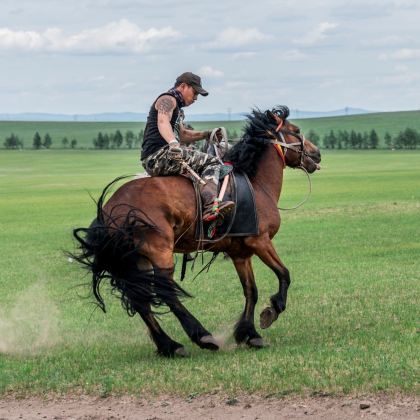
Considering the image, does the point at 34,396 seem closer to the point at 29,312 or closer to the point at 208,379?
the point at 208,379

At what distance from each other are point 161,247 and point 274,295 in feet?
4.88

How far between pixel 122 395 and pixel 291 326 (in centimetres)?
370

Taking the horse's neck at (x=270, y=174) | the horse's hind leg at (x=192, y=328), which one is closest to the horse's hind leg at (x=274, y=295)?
the horse's neck at (x=270, y=174)

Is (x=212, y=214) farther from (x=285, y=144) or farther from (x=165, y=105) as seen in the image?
(x=285, y=144)

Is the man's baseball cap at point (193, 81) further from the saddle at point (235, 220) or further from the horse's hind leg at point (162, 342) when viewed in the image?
the horse's hind leg at point (162, 342)

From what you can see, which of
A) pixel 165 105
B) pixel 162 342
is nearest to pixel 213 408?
pixel 162 342

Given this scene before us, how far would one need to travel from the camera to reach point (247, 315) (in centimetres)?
1130

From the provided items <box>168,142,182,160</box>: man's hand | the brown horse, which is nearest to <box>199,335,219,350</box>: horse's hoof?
the brown horse

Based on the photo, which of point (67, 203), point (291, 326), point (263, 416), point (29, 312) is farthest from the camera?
point (67, 203)

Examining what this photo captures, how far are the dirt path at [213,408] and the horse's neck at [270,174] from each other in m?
3.71

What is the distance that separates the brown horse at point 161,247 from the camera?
33.7ft

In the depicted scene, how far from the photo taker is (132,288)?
10.2 meters

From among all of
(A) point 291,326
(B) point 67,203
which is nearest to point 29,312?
(A) point 291,326

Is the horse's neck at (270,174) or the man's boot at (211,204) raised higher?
→ the horse's neck at (270,174)
